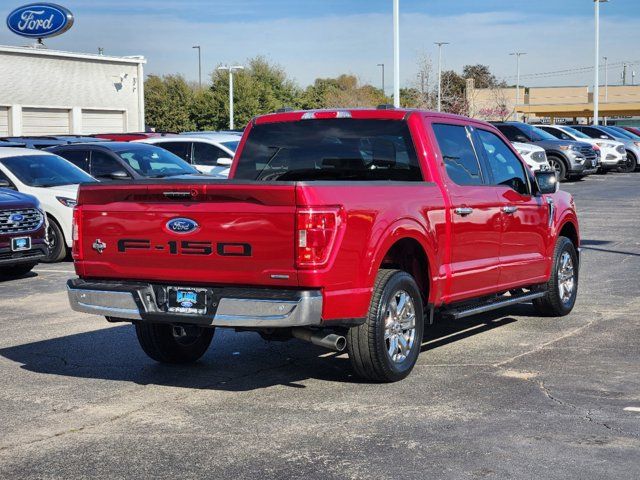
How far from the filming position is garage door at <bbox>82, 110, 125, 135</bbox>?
139 feet

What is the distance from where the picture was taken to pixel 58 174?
53.8 ft

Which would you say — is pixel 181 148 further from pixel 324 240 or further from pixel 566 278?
pixel 324 240

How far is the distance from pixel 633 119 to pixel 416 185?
11222 centimetres

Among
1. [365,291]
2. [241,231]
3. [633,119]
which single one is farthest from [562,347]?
[633,119]

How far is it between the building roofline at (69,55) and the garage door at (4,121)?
7.01 ft

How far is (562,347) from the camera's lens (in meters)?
8.60

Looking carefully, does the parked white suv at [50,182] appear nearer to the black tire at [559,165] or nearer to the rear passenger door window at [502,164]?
the rear passenger door window at [502,164]

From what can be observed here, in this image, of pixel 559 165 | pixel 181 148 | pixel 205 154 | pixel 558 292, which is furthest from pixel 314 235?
pixel 559 165

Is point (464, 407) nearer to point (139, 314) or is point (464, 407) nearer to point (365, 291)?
point (365, 291)

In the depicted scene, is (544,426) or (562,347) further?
(562,347)

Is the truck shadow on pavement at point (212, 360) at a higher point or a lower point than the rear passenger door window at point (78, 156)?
lower

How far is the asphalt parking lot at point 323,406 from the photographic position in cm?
550

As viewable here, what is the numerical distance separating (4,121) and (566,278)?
105 feet

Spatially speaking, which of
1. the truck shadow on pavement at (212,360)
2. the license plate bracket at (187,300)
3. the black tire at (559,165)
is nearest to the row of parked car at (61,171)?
the truck shadow on pavement at (212,360)
